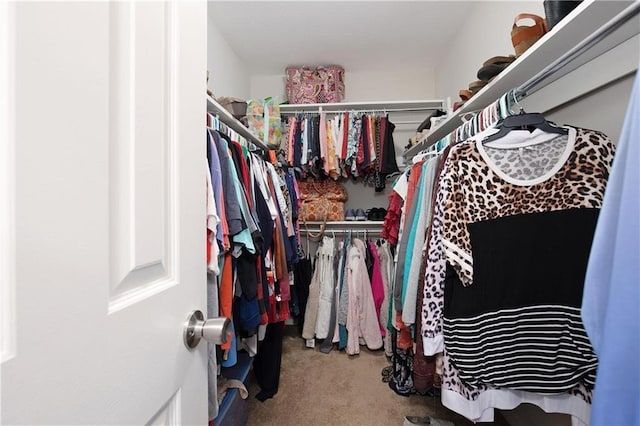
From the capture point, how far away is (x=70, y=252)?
268 millimetres

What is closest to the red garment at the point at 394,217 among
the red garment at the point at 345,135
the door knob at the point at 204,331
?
the red garment at the point at 345,135

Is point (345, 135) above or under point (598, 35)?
above

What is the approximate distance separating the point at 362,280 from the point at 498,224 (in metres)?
1.50

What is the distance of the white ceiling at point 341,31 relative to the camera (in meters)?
1.77

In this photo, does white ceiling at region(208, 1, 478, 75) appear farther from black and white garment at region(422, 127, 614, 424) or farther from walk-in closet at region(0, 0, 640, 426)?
black and white garment at region(422, 127, 614, 424)

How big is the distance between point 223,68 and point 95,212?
2.19m

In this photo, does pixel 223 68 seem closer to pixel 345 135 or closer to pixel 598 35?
pixel 345 135

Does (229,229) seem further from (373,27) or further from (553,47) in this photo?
(373,27)

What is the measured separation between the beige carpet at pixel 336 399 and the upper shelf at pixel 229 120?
5.22ft

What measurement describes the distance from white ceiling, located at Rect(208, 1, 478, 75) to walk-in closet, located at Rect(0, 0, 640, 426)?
0.02m

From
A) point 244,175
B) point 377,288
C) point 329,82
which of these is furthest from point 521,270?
point 329,82

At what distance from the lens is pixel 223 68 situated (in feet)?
6.92

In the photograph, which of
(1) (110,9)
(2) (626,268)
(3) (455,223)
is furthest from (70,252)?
(3) (455,223)

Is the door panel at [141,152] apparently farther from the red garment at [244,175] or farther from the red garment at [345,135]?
the red garment at [345,135]
